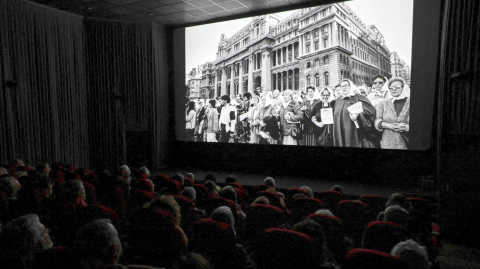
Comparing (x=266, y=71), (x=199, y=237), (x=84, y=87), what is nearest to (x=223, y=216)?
(x=199, y=237)

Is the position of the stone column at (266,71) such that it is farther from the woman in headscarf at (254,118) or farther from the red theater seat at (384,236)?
the red theater seat at (384,236)

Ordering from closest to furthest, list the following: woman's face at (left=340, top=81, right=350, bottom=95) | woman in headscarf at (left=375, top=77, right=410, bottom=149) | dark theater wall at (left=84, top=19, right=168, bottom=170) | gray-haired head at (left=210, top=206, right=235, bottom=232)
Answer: gray-haired head at (left=210, top=206, right=235, bottom=232)
woman in headscarf at (left=375, top=77, right=410, bottom=149)
woman's face at (left=340, top=81, right=350, bottom=95)
dark theater wall at (left=84, top=19, right=168, bottom=170)

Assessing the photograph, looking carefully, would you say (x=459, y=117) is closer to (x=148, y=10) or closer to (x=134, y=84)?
(x=148, y=10)

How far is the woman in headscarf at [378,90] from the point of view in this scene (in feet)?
25.0

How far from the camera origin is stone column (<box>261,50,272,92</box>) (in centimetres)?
963

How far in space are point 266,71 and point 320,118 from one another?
2514mm

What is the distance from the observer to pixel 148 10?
9734 mm

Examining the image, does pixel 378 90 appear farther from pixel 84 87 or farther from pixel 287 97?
pixel 84 87

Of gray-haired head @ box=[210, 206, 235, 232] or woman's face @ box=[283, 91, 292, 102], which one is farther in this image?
woman's face @ box=[283, 91, 292, 102]

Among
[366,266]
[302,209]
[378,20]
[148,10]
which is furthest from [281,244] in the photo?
[148,10]

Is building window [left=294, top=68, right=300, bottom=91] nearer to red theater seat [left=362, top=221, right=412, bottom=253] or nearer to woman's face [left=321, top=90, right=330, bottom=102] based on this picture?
woman's face [left=321, top=90, right=330, bottom=102]

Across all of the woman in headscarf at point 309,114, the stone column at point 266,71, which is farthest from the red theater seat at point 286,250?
the stone column at point 266,71

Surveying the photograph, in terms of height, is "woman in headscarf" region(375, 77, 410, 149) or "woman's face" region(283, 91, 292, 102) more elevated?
"woman's face" region(283, 91, 292, 102)

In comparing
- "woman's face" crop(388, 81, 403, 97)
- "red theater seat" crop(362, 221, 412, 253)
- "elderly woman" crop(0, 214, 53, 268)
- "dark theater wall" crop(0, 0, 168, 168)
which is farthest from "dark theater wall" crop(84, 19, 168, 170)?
"red theater seat" crop(362, 221, 412, 253)
